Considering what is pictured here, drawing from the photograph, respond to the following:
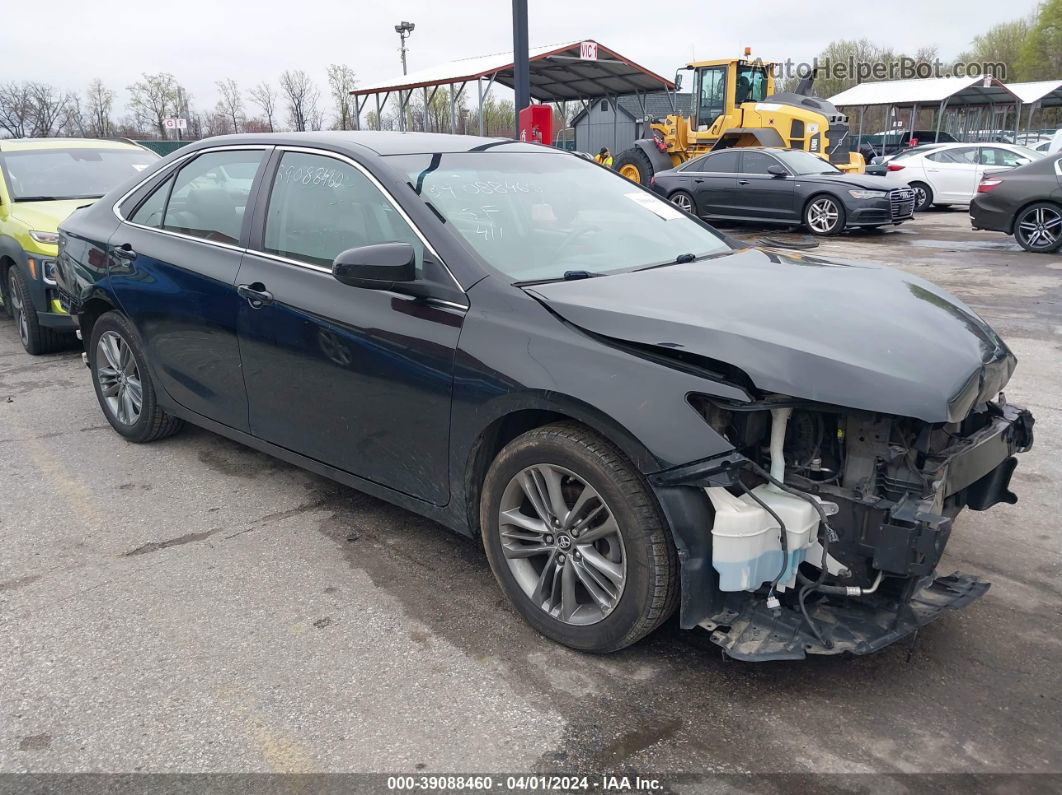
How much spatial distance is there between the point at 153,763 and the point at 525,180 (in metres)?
2.61

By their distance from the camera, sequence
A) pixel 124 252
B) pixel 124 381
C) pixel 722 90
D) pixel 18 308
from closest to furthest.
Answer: pixel 124 252
pixel 124 381
pixel 18 308
pixel 722 90

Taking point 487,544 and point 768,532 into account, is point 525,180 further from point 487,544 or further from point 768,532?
point 768,532

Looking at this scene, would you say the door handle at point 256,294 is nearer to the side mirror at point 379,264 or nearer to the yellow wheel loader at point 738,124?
the side mirror at point 379,264

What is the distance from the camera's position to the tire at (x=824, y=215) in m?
15.2

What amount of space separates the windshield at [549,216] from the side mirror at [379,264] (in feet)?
0.92

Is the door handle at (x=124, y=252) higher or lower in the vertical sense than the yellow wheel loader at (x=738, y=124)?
lower

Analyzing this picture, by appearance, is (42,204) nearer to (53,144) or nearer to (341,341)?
(53,144)

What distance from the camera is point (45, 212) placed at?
7266mm

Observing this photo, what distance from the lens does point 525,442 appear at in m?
2.88

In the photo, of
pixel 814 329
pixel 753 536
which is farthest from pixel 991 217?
pixel 753 536

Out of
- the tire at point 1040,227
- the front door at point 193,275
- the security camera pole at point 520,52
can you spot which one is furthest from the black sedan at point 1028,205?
the front door at point 193,275

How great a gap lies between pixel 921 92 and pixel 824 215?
21201mm

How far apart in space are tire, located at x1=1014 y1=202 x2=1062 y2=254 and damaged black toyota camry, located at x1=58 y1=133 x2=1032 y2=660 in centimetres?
1096

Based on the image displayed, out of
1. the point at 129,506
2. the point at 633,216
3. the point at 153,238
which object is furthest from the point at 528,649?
the point at 153,238
